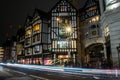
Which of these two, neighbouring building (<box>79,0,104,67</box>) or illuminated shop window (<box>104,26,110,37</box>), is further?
neighbouring building (<box>79,0,104,67</box>)

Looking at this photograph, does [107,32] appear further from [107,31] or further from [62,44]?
[62,44]

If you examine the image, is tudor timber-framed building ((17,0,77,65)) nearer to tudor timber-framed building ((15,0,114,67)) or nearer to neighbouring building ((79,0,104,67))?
tudor timber-framed building ((15,0,114,67))

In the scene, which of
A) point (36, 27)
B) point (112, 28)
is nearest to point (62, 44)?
point (36, 27)

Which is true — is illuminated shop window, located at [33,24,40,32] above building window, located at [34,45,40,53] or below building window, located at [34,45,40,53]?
above

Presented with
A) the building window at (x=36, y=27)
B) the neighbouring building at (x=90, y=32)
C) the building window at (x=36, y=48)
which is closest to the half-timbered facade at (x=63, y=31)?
the neighbouring building at (x=90, y=32)

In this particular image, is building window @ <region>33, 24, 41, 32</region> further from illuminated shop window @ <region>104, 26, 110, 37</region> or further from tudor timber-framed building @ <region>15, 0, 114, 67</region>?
illuminated shop window @ <region>104, 26, 110, 37</region>

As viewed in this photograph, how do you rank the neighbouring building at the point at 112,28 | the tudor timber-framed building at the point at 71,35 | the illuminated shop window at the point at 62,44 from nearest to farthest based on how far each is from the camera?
1. the neighbouring building at the point at 112,28
2. the tudor timber-framed building at the point at 71,35
3. the illuminated shop window at the point at 62,44

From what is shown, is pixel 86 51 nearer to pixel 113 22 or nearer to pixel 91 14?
pixel 91 14

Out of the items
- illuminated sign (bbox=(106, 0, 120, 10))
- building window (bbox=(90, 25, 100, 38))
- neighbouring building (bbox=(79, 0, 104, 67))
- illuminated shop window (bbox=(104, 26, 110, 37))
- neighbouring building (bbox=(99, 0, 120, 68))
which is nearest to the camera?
neighbouring building (bbox=(99, 0, 120, 68))

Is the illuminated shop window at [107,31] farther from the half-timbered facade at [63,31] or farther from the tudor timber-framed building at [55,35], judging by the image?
the half-timbered facade at [63,31]

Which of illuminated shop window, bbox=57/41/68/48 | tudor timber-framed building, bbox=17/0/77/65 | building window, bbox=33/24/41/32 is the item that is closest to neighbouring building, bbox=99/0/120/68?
tudor timber-framed building, bbox=17/0/77/65

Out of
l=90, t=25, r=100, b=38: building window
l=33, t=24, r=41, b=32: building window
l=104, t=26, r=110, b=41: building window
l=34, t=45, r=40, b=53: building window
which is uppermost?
l=33, t=24, r=41, b=32: building window

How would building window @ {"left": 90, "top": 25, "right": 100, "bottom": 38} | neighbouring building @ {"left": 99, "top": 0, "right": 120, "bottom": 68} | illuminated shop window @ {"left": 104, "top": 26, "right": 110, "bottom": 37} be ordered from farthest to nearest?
building window @ {"left": 90, "top": 25, "right": 100, "bottom": 38} → illuminated shop window @ {"left": 104, "top": 26, "right": 110, "bottom": 37} → neighbouring building @ {"left": 99, "top": 0, "right": 120, "bottom": 68}

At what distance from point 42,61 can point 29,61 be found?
32.2 feet
